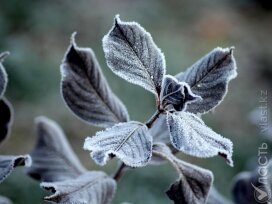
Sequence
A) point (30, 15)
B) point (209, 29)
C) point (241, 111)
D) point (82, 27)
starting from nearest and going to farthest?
point (241, 111)
point (30, 15)
point (82, 27)
point (209, 29)

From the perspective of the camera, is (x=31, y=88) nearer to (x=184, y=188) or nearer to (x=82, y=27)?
(x=82, y=27)

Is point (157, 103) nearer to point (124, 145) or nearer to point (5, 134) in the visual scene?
point (124, 145)

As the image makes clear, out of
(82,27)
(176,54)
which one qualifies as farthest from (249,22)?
(82,27)

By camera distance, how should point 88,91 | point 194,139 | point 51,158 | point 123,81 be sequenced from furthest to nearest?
point 123,81
point 51,158
point 88,91
point 194,139

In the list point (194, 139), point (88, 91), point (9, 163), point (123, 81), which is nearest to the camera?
point (194, 139)

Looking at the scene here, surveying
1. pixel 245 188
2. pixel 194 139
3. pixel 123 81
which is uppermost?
pixel 123 81

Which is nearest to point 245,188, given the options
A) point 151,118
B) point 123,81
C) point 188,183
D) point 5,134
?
point 188,183

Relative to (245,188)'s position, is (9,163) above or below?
above
